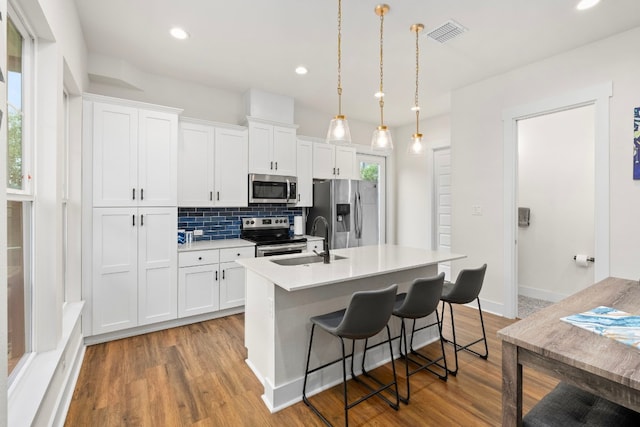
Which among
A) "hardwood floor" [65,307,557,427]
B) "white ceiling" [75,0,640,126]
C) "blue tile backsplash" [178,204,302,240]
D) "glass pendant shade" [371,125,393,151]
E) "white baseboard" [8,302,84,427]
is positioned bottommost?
"hardwood floor" [65,307,557,427]

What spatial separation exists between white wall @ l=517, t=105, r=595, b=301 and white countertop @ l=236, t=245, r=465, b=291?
8.51 feet

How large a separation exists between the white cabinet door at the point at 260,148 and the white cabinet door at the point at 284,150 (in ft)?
0.25

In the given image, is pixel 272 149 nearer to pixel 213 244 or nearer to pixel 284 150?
pixel 284 150

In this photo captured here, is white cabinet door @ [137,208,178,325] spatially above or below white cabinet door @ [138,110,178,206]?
below

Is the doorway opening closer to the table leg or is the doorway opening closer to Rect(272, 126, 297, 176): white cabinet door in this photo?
Rect(272, 126, 297, 176): white cabinet door

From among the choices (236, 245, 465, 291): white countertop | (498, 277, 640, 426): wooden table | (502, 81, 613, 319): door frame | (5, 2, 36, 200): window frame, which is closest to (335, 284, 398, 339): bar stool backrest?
(236, 245, 465, 291): white countertop

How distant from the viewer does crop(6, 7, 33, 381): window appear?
→ 5.09 feet

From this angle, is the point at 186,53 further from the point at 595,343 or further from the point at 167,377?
the point at 595,343

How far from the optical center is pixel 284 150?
425 centimetres

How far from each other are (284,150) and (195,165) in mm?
1219

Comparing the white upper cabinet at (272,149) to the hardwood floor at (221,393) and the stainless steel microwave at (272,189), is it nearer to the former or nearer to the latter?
the stainless steel microwave at (272,189)

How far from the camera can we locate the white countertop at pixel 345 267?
71.3 inches

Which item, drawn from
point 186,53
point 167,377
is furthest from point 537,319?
point 186,53

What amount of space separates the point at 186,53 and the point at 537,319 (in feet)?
11.9
